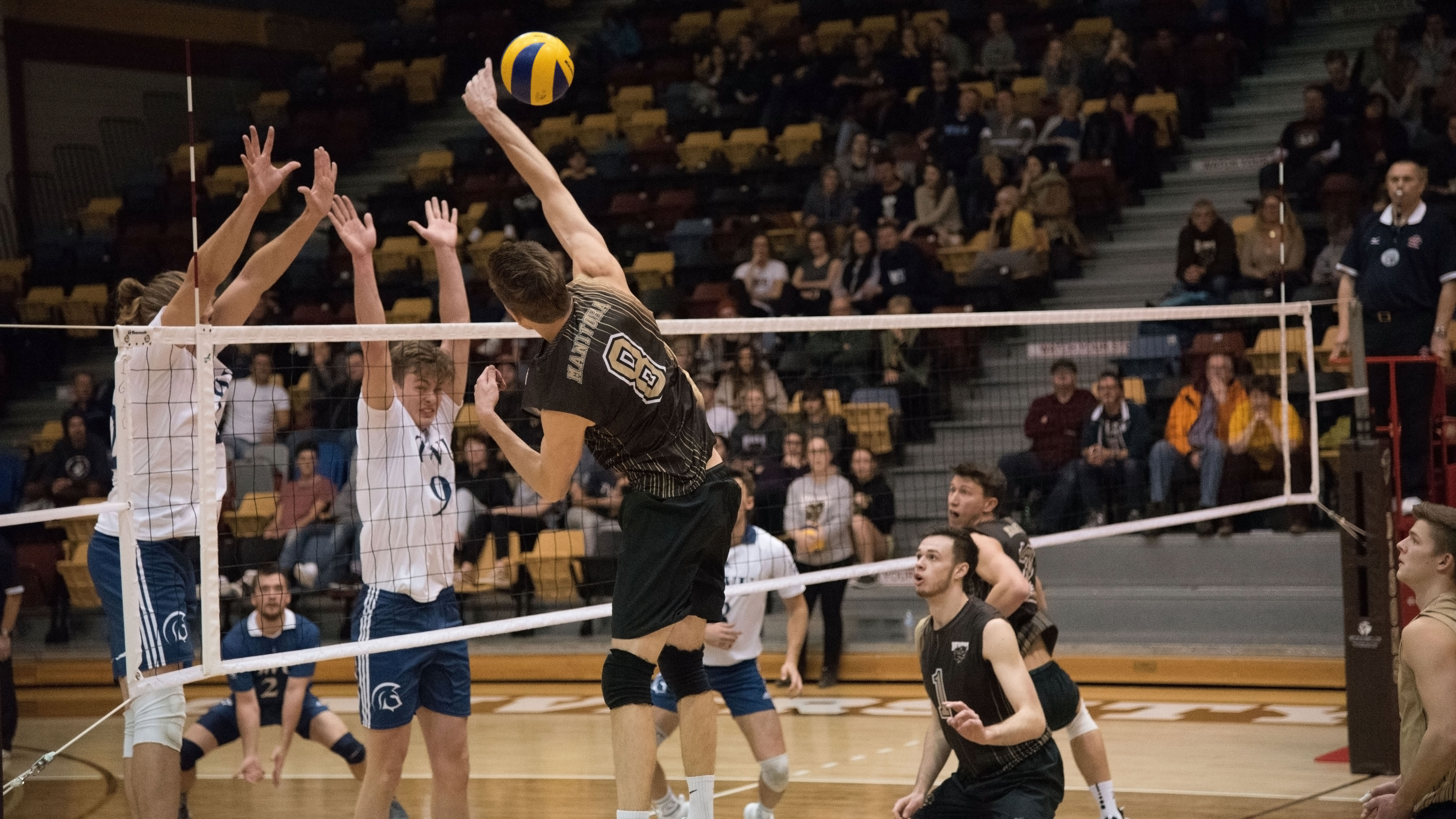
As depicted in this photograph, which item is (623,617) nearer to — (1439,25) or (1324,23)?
(1439,25)

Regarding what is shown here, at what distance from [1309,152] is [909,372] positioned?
Result: 4373 mm

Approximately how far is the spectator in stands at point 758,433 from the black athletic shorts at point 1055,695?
5222mm

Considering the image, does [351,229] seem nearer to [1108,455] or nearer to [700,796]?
[700,796]

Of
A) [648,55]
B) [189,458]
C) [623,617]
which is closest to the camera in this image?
[623,617]

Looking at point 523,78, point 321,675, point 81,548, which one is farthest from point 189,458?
point 81,548

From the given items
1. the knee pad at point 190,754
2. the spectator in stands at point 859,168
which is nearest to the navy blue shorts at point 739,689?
the knee pad at point 190,754

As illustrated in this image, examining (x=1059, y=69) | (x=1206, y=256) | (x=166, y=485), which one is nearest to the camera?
(x=166, y=485)

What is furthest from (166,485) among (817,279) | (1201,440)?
(817,279)

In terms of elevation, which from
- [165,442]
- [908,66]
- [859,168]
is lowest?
[165,442]

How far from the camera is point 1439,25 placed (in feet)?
46.6

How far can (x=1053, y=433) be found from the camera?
38.3 ft

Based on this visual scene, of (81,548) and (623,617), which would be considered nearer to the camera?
(623,617)

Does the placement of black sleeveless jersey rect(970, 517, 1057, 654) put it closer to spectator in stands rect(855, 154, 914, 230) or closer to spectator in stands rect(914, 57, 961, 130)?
spectator in stands rect(855, 154, 914, 230)

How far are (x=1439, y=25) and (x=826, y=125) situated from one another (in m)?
6.05
